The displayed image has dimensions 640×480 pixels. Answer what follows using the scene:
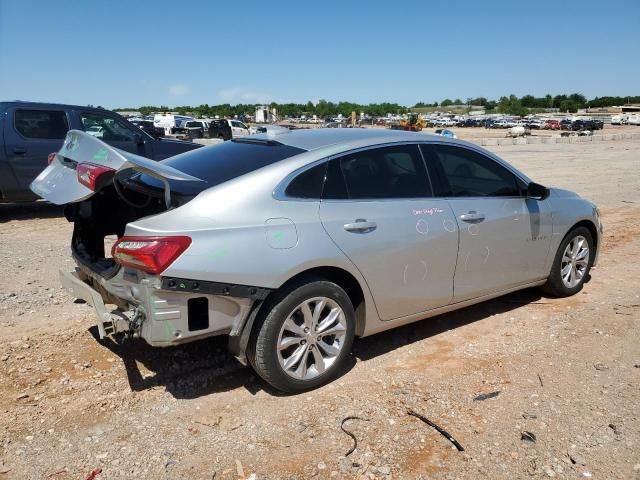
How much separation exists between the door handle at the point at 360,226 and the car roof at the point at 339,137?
535mm

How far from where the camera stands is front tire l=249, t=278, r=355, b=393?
3.39 metres

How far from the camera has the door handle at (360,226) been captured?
3.64 m

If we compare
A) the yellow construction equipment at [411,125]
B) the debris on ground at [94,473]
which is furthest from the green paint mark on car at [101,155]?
the yellow construction equipment at [411,125]

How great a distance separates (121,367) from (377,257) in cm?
198

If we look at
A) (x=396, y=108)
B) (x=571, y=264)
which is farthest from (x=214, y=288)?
(x=396, y=108)

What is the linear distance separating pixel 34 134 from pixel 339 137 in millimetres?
6936

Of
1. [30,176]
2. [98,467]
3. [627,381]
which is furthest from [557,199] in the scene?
[30,176]

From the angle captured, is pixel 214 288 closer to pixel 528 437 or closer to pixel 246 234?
pixel 246 234

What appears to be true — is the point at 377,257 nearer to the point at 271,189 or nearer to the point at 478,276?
the point at 271,189

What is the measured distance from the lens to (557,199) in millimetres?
5168

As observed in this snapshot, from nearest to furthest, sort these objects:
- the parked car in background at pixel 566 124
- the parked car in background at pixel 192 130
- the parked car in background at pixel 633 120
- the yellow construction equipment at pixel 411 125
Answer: the yellow construction equipment at pixel 411 125, the parked car in background at pixel 192 130, the parked car in background at pixel 566 124, the parked car in background at pixel 633 120

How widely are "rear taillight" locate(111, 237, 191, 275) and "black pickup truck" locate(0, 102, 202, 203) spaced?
671cm

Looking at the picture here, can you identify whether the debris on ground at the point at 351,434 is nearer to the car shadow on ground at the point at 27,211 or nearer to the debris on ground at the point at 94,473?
the debris on ground at the point at 94,473

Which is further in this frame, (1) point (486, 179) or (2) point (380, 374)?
(1) point (486, 179)
